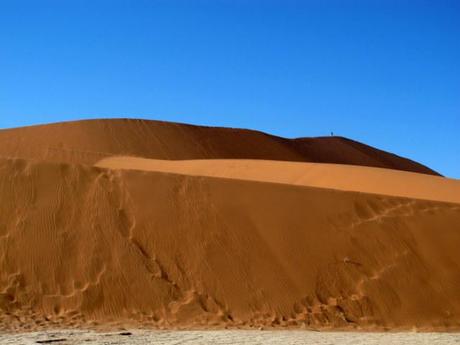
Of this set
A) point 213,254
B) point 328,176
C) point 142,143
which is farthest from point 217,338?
point 142,143

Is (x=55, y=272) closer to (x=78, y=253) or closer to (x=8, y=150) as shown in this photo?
(x=78, y=253)

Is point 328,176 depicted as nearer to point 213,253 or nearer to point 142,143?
point 213,253

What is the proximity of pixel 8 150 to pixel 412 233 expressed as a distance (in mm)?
22919

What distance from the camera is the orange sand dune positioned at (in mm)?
19516

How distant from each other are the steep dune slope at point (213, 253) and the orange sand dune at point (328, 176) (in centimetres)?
334

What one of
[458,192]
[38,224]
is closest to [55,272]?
[38,224]

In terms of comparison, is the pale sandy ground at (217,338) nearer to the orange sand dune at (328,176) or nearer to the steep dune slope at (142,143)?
the orange sand dune at (328,176)

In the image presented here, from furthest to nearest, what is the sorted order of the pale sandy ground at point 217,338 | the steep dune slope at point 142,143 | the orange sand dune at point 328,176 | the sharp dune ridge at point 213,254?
the steep dune slope at point 142,143 < the orange sand dune at point 328,176 < the sharp dune ridge at point 213,254 < the pale sandy ground at point 217,338

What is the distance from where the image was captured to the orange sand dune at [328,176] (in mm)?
19516

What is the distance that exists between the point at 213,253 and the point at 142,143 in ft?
73.7

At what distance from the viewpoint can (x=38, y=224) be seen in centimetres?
1328

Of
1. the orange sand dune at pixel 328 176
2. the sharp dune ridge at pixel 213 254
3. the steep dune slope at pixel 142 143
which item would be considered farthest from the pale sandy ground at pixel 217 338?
the steep dune slope at pixel 142 143

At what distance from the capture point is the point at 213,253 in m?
13.2

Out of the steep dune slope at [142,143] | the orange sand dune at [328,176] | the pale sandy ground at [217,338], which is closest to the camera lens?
the pale sandy ground at [217,338]
